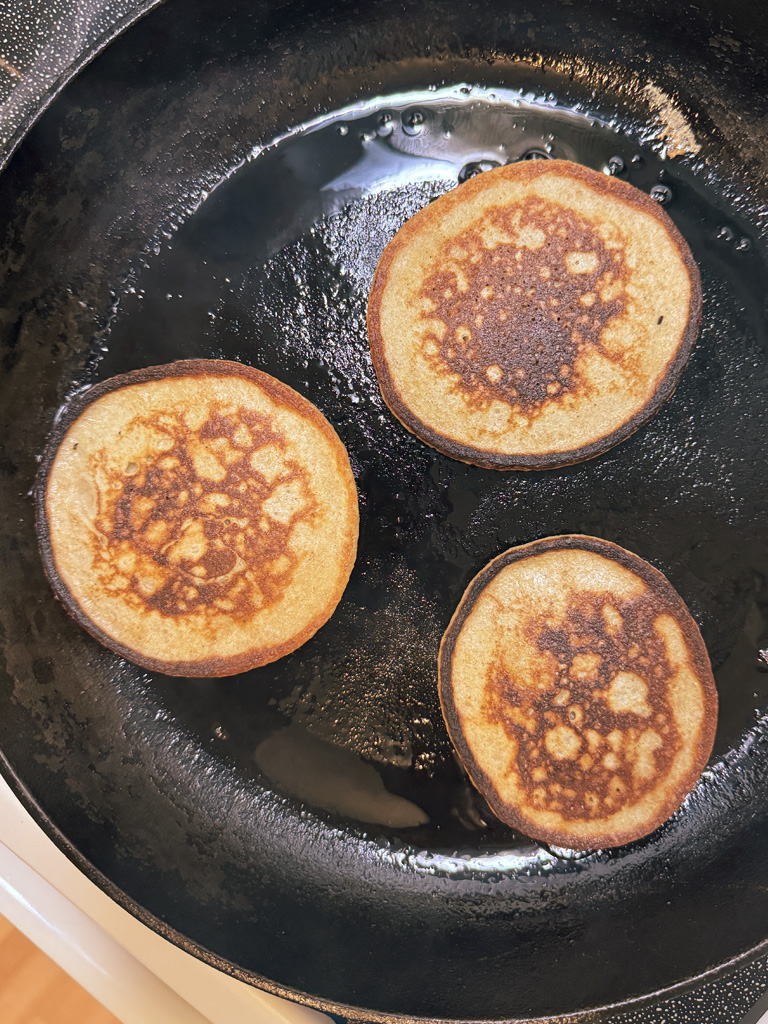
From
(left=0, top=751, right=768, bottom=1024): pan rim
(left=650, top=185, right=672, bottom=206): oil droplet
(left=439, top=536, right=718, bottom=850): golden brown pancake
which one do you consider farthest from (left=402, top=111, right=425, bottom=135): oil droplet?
(left=0, top=751, right=768, bottom=1024): pan rim

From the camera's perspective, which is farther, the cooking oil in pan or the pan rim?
the cooking oil in pan

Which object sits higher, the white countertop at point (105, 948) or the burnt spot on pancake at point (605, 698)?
the burnt spot on pancake at point (605, 698)

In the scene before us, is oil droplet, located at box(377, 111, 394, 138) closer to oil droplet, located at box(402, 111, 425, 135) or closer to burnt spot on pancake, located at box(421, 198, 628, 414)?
oil droplet, located at box(402, 111, 425, 135)

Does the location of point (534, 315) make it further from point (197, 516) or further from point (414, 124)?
point (197, 516)

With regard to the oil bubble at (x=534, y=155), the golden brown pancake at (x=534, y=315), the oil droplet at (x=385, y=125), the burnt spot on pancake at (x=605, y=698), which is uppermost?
the oil droplet at (x=385, y=125)

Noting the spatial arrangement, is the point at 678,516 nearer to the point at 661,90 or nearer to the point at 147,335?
the point at 661,90

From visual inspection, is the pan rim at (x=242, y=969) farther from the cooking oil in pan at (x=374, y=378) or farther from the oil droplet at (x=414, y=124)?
the oil droplet at (x=414, y=124)

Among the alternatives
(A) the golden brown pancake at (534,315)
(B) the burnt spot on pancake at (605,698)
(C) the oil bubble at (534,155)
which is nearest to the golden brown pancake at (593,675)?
(B) the burnt spot on pancake at (605,698)

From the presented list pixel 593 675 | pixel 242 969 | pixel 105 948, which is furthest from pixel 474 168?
pixel 105 948
